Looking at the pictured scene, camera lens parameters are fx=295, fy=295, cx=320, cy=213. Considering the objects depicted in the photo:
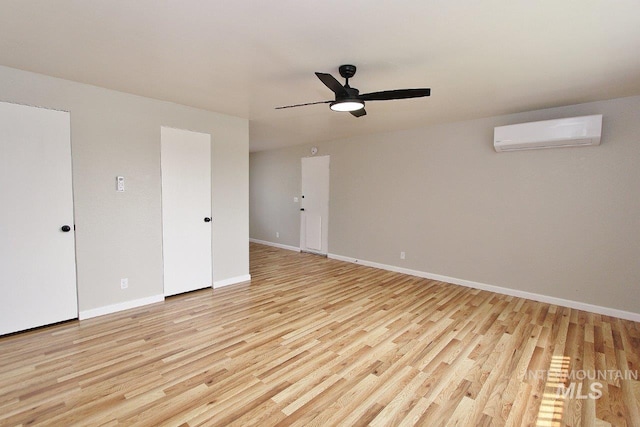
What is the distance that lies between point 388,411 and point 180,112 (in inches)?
153

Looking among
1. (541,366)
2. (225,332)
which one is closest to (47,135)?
(225,332)

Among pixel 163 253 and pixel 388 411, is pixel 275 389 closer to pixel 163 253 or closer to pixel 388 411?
pixel 388 411

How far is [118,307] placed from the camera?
3.37 metres

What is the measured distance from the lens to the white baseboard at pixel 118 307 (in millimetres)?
3160

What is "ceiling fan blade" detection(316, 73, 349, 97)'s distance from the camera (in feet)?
7.24

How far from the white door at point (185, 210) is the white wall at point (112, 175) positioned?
101mm

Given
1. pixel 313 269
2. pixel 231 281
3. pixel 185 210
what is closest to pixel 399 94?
pixel 185 210

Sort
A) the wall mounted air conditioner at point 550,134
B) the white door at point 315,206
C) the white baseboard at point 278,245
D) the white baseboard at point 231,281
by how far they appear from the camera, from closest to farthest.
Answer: the wall mounted air conditioner at point 550,134 → the white baseboard at point 231,281 → the white door at point 315,206 → the white baseboard at point 278,245

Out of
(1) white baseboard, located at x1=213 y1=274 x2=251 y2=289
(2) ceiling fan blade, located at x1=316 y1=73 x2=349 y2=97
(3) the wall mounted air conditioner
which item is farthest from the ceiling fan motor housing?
(1) white baseboard, located at x1=213 y1=274 x2=251 y2=289

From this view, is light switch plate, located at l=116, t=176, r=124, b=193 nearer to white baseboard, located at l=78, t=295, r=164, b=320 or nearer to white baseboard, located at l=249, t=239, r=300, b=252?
white baseboard, located at l=78, t=295, r=164, b=320

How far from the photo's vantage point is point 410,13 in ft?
5.90
